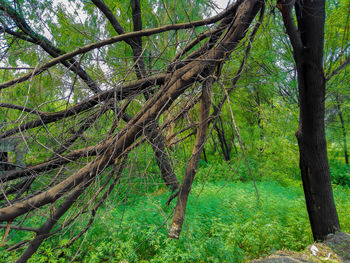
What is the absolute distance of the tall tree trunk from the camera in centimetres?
276

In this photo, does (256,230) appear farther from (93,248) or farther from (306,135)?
(93,248)

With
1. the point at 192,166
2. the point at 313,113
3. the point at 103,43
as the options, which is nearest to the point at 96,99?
the point at 103,43

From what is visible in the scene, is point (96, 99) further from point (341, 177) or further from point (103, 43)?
point (341, 177)

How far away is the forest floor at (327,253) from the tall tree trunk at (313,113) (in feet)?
0.65

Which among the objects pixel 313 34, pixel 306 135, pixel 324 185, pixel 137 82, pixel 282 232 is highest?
pixel 313 34

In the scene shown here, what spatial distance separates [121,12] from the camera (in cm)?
616

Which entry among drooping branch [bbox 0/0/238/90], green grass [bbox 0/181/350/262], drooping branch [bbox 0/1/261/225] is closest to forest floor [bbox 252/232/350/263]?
green grass [bbox 0/181/350/262]

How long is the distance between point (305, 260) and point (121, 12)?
701cm

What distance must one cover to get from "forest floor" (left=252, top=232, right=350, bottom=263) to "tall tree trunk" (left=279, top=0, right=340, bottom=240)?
0.20 metres

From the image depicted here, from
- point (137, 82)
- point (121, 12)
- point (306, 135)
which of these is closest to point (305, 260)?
point (306, 135)

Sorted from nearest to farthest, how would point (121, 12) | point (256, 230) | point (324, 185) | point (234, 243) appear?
point (324, 185)
point (234, 243)
point (256, 230)
point (121, 12)

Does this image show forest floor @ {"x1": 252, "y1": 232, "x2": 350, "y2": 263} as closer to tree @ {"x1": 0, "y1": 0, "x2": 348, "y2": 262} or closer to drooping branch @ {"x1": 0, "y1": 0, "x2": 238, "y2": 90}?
tree @ {"x1": 0, "y1": 0, "x2": 348, "y2": 262}

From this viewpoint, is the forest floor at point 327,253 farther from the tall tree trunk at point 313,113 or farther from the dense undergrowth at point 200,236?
the dense undergrowth at point 200,236

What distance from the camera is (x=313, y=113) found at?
317cm
